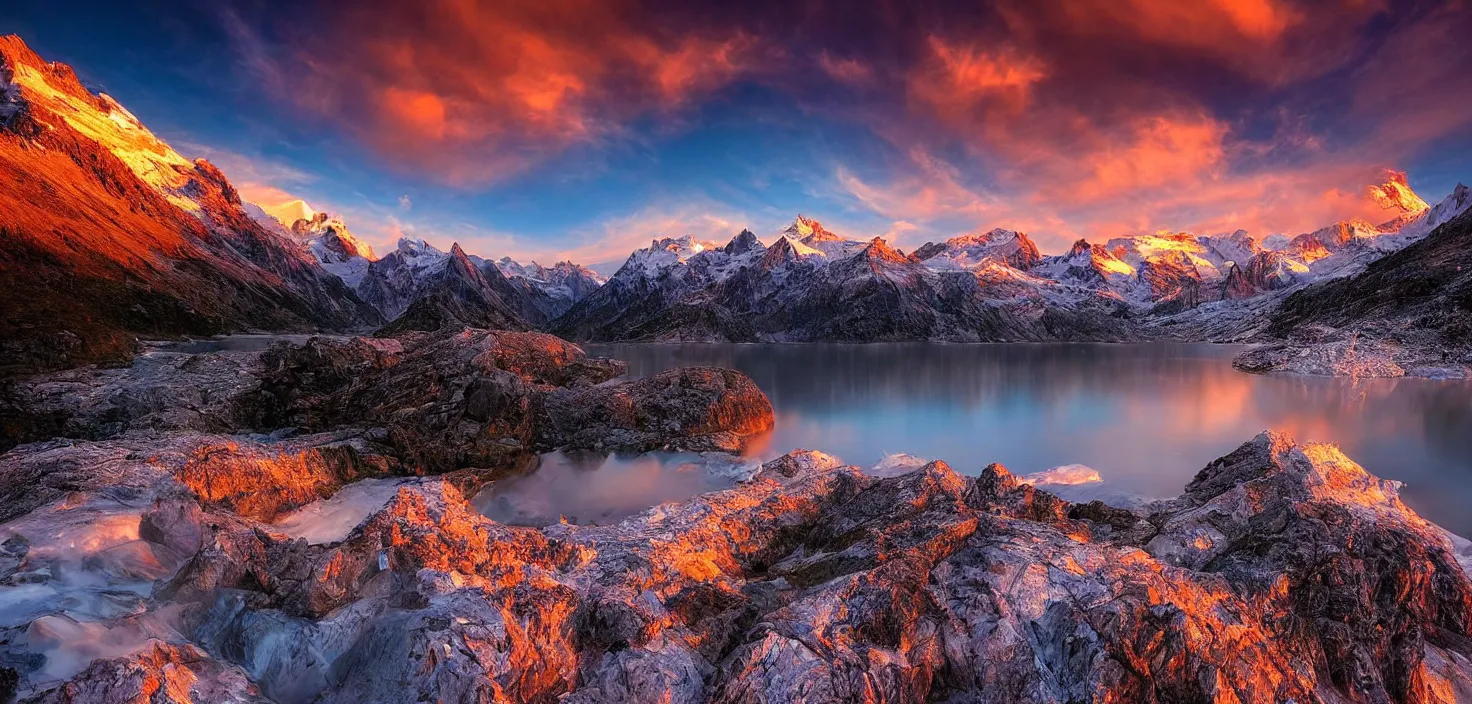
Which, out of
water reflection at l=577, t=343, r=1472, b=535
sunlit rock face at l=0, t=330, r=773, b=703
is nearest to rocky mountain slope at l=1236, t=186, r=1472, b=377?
water reflection at l=577, t=343, r=1472, b=535

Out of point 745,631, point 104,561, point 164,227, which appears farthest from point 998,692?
point 164,227

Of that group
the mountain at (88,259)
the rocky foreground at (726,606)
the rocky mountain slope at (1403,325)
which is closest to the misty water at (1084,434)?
the rocky foreground at (726,606)

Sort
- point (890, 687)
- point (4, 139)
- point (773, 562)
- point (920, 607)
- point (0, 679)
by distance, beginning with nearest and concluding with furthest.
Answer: point (0, 679) → point (890, 687) → point (920, 607) → point (773, 562) → point (4, 139)

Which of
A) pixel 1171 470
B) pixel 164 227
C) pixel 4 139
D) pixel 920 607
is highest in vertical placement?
pixel 4 139

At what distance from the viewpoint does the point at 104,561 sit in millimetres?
9398

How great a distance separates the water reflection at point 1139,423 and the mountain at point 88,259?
4989 cm

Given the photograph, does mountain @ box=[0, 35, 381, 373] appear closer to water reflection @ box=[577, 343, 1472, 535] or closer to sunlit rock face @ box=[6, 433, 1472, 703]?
sunlit rock face @ box=[6, 433, 1472, 703]

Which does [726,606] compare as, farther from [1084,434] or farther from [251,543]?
[1084,434]

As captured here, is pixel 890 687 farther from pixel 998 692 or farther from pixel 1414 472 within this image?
pixel 1414 472

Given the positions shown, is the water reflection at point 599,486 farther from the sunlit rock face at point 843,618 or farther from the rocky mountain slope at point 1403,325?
the rocky mountain slope at point 1403,325

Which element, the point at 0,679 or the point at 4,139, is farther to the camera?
the point at 4,139

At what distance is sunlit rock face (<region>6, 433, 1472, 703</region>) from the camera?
24.2 ft

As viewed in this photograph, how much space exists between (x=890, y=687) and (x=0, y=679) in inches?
371

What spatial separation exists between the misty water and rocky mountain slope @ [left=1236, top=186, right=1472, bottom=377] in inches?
357
